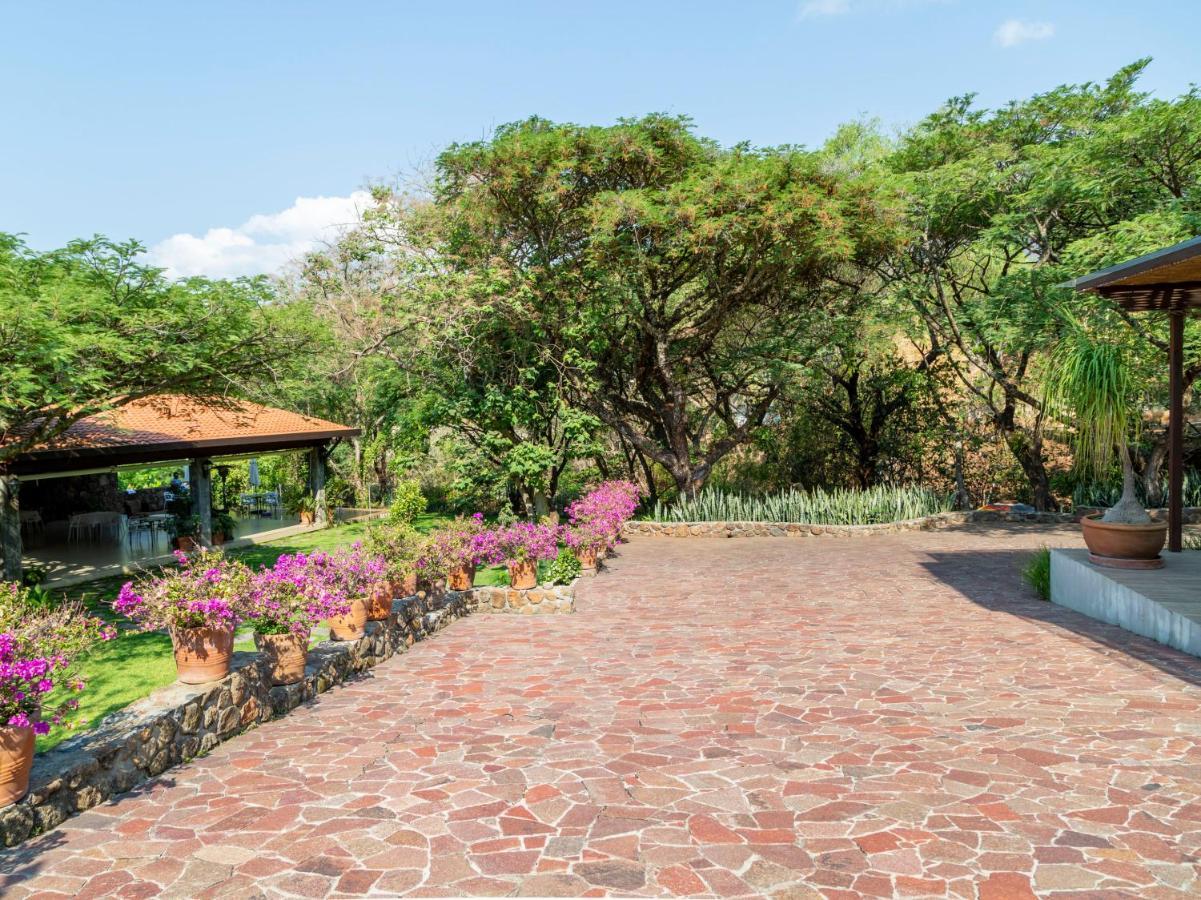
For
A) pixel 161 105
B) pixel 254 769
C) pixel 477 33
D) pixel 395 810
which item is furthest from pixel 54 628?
pixel 161 105

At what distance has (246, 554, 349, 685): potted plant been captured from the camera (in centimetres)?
626

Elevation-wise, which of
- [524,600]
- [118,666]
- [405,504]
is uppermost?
[405,504]

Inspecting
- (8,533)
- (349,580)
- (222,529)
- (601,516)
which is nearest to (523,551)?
(349,580)

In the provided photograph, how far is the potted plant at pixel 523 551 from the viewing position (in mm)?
10828

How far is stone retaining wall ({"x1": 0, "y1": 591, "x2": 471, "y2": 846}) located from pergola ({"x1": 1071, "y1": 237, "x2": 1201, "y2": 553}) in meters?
8.90

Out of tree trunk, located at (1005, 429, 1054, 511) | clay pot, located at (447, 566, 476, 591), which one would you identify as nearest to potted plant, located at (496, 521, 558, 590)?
clay pot, located at (447, 566, 476, 591)

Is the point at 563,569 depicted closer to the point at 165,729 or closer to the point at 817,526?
the point at 165,729

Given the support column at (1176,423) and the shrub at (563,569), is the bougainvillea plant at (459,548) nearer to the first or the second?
the shrub at (563,569)

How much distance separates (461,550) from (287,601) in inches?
166

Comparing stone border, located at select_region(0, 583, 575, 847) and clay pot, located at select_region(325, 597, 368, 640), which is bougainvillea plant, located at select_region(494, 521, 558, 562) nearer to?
stone border, located at select_region(0, 583, 575, 847)

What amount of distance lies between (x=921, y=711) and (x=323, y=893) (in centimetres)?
434

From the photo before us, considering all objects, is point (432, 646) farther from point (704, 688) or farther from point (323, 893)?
point (323, 893)

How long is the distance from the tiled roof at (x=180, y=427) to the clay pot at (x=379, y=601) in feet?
17.8

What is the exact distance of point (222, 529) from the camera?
1777 centimetres
